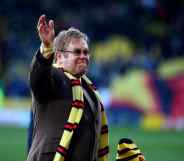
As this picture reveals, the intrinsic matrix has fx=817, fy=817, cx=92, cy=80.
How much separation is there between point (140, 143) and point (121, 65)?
733cm

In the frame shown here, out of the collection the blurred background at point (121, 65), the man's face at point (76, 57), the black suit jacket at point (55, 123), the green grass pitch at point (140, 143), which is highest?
the blurred background at point (121, 65)

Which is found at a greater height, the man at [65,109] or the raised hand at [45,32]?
the raised hand at [45,32]

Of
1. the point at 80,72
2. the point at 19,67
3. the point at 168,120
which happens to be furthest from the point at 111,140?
the point at 80,72

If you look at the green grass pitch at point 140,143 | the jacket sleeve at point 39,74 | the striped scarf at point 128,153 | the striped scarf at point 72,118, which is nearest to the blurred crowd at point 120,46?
the green grass pitch at point 140,143

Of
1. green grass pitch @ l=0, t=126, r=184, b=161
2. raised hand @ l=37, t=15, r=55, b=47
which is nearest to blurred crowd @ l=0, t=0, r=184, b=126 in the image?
green grass pitch @ l=0, t=126, r=184, b=161

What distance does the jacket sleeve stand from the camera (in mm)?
5695

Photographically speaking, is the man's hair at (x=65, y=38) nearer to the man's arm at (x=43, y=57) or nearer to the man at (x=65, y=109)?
the man at (x=65, y=109)

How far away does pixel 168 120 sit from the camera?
2105cm

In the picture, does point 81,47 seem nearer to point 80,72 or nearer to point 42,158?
point 80,72

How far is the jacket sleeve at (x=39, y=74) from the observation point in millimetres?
5695

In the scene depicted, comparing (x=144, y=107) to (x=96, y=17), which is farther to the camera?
(x=96, y=17)

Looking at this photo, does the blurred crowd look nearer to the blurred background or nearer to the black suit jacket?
the blurred background

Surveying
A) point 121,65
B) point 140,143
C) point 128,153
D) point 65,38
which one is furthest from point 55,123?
point 121,65

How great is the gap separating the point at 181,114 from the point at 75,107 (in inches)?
602
